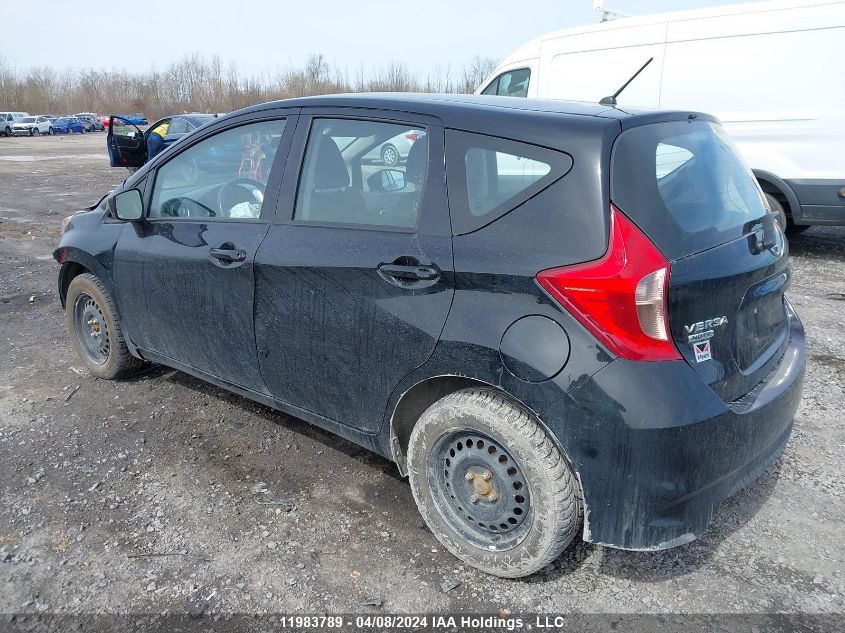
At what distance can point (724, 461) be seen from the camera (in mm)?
2307

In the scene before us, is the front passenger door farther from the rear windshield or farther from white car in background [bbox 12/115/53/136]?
white car in background [bbox 12/115/53/136]

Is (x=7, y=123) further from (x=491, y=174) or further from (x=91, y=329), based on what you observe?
(x=491, y=174)

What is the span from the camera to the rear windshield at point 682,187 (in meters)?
2.26

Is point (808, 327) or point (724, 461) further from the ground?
point (724, 461)

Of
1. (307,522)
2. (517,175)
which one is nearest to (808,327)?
(517,175)

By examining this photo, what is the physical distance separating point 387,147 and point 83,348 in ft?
9.37

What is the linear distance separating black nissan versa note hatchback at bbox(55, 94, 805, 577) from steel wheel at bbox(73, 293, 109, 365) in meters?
1.29

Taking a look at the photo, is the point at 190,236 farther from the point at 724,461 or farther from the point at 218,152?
the point at 724,461

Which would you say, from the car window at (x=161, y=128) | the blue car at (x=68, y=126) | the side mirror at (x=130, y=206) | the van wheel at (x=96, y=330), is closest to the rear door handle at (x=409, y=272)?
the side mirror at (x=130, y=206)

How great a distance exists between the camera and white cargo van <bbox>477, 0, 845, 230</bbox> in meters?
7.05

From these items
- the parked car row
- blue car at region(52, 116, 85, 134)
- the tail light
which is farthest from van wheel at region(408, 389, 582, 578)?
blue car at region(52, 116, 85, 134)

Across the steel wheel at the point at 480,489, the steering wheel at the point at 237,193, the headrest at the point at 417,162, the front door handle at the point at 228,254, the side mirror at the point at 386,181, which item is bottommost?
the steel wheel at the point at 480,489

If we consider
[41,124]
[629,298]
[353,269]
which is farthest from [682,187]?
[41,124]

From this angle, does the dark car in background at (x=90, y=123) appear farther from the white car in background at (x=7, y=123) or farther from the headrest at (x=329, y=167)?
the headrest at (x=329, y=167)
